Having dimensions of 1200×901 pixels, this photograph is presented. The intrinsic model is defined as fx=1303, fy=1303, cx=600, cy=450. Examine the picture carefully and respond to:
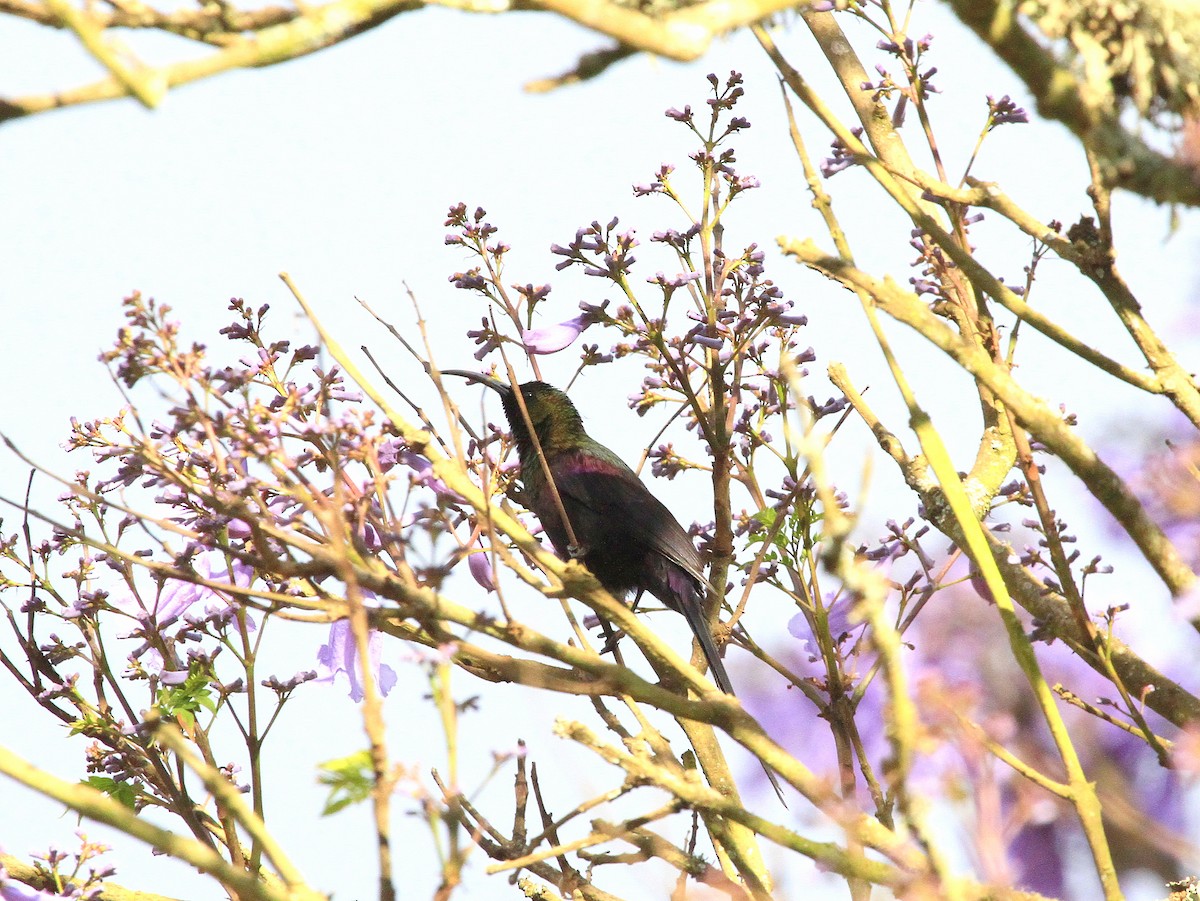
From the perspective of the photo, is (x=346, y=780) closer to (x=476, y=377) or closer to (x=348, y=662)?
(x=348, y=662)

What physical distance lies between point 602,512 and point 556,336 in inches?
64.6

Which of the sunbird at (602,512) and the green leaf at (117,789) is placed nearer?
the green leaf at (117,789)

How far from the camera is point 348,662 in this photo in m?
2.55

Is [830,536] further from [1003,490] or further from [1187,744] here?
[1003,490]

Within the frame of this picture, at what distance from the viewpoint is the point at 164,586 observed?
261 cm

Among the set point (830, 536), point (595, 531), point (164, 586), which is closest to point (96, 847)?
point (164, 586)

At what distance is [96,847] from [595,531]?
96.6 inches

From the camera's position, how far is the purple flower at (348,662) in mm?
2539

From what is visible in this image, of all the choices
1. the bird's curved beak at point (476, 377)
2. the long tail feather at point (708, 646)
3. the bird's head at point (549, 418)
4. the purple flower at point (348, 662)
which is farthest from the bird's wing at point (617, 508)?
the purple flower at point (348, 662)

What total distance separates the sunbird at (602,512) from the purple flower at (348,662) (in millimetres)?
1447

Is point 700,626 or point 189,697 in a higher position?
point 189,697

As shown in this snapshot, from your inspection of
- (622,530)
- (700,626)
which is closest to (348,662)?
(700,626)

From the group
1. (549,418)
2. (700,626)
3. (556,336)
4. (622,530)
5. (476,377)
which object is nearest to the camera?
(556,336)

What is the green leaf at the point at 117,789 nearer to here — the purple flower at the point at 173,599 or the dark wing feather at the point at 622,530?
the purple flower at the point at 173,599
